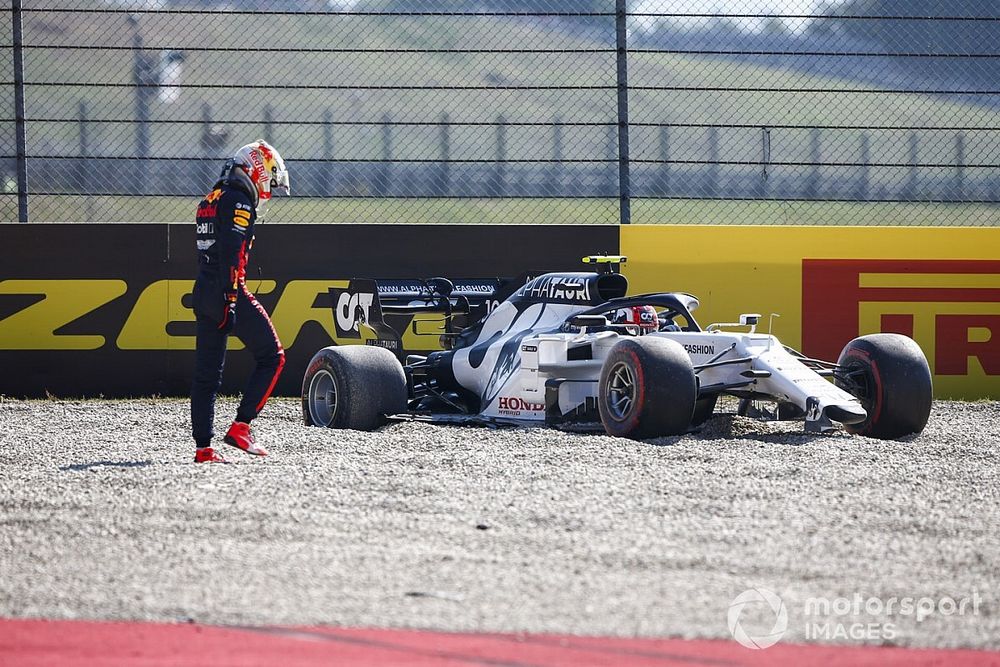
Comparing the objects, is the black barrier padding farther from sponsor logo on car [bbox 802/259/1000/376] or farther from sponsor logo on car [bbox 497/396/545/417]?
sponsor logo on car [bbox 497/396/545/417]

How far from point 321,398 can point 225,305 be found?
76.4 inches

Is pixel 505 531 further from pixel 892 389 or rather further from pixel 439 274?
pixel 439 274

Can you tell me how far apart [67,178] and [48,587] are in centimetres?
1668

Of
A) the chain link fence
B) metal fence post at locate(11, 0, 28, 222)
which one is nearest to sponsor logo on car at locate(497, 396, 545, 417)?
the chain link fence

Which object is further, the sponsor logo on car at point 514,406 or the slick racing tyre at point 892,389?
the sponsor logo on car at point 514,406

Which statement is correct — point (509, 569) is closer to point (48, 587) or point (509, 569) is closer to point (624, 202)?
point (48, 587)

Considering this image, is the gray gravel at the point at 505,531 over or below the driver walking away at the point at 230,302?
below

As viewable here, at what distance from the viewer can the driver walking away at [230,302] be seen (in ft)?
22.2

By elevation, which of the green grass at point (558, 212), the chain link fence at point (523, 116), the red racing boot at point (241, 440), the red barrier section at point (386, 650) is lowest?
the red barrier section at point (386, 650)

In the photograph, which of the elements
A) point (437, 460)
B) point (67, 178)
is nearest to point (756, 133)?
point (67, 178)

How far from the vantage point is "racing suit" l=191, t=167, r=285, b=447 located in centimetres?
677

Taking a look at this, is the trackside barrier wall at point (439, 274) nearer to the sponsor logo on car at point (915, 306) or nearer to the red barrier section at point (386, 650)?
the sponsor logo on car at point (915, 306)

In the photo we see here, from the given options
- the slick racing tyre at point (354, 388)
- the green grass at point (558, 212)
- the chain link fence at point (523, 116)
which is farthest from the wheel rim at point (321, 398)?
the green grass at point (558, 212)

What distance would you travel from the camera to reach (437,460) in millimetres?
6426
